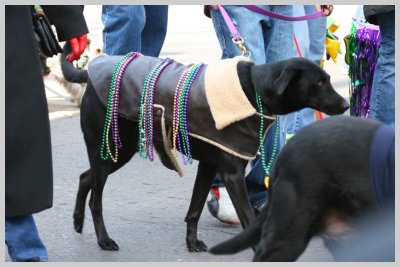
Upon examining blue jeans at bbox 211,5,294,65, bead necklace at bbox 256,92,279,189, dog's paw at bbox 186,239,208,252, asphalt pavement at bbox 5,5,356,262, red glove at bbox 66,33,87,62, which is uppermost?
red glove at bbox 66,33,87,62

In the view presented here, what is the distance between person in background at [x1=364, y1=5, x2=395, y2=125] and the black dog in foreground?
2.67 metres

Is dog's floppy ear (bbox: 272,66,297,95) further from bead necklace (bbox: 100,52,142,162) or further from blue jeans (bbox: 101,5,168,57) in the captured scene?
blue jeans (bbox: 101,5,168,57)

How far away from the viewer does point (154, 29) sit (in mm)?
7035

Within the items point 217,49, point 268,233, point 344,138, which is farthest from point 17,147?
point 217,49

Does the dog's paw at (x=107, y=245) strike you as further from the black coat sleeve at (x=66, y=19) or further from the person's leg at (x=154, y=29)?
the person's leg at (x=154, y=29)

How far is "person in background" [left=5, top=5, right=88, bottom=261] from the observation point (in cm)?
383

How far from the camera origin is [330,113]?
178 inches

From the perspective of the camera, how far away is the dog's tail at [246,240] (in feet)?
11.6

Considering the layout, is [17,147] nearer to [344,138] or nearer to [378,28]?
[344,138]

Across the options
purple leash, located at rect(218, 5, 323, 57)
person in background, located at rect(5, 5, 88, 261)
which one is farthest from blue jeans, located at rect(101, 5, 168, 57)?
person in background, located at rect(5, 5, 88, 261)

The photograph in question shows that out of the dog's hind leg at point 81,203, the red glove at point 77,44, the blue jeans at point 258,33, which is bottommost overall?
the dog's hind leg at point 81,203

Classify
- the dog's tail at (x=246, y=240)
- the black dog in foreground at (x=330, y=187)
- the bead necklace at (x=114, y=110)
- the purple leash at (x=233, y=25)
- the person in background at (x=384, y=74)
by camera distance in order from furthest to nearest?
the person in background at (x=384, y=74) → the purple leash at (x=233, y=25) → the bead necklace at (x=114, y=110) → the dog's tail at (x=246, y=240) → the black dog in foreground at (x=330, y=187)

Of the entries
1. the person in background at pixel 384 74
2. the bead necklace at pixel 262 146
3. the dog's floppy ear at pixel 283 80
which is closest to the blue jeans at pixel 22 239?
the bead necklace at pixel 262 146

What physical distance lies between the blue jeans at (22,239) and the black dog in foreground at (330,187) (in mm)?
1157
